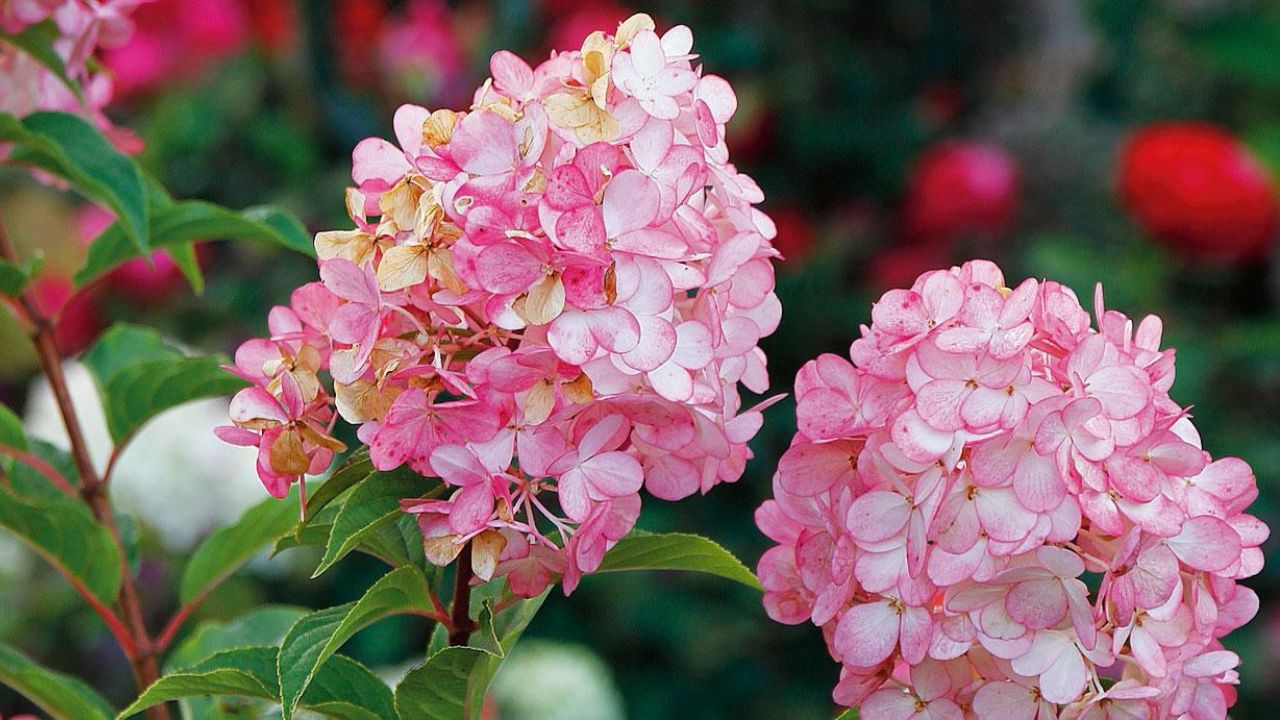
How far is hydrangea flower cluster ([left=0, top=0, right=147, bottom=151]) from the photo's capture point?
0.53 meters

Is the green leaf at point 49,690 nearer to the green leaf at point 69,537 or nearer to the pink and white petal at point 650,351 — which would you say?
the green leaf at point 69,537

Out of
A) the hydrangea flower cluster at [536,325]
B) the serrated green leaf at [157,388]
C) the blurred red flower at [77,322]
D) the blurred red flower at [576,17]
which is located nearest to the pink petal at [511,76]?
the hydrangea flower cluster at [536,325]

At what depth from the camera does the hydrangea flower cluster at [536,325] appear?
13.1 inches

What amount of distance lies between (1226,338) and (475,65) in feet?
3.28

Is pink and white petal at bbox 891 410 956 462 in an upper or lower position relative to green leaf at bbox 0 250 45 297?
lower

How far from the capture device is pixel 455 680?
1.22 ft

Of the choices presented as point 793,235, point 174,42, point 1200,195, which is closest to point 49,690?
point 793,235

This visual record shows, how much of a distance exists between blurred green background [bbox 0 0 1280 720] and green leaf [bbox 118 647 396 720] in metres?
0.97

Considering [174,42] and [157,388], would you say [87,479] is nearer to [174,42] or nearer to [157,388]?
[157,388]

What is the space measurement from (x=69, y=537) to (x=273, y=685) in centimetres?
18

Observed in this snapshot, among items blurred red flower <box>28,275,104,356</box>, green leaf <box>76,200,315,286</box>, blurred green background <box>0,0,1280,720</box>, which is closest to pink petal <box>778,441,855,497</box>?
green leaf <box>76,200,315,286</box>

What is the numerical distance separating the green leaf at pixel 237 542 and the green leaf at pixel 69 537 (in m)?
0.04

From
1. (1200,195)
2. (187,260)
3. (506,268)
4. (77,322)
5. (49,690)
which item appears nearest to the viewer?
(506,268)

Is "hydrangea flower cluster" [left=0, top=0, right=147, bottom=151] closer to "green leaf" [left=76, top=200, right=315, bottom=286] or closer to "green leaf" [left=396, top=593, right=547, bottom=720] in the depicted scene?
"green leaf" [left=76, top=200, right=315, bottom=286]
